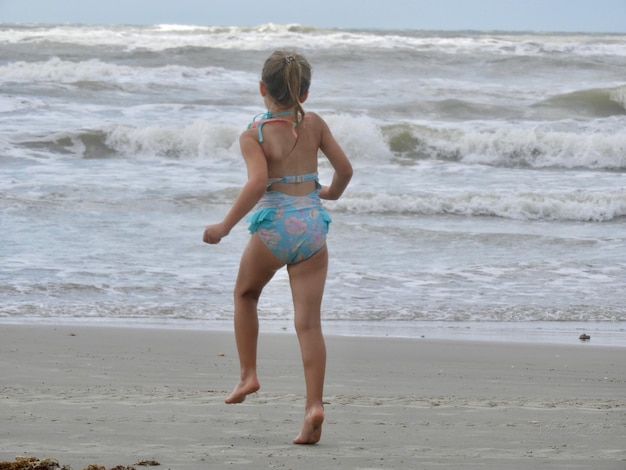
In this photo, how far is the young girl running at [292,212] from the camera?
3.49 metres

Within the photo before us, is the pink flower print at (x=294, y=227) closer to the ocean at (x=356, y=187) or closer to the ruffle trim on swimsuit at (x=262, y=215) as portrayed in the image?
the ruffle trim on swimsuit at (x=262, y=215)

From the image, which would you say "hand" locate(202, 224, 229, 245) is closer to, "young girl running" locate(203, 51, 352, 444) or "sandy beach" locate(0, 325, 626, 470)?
"young girl running" locate(203, 51, 352, 444)

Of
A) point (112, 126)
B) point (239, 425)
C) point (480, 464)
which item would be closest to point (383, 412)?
point (239, 425)

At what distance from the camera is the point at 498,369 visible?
5387mm

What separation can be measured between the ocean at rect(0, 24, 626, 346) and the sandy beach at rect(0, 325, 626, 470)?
2.66 ft

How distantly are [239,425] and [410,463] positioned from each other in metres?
0.81

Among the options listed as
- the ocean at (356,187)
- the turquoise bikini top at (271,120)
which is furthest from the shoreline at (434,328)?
the turquoise bikini top at (271,120)

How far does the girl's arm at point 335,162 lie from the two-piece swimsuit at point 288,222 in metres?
0.12

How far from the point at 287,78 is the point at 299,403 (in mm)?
1505

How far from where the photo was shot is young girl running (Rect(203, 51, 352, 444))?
11.4 feet

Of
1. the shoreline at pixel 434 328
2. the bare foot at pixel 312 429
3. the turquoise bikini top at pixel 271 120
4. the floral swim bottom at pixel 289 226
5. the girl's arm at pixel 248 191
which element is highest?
the turquoise bikini top at pixel 271 120

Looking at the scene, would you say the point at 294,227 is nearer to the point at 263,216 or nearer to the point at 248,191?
the point at 263,216

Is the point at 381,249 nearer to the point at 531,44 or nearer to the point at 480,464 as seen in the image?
the point at 480,464

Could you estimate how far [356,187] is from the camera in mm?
13758
